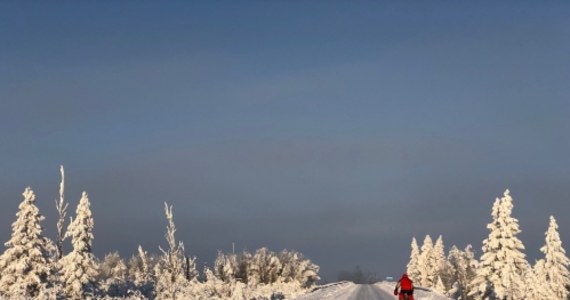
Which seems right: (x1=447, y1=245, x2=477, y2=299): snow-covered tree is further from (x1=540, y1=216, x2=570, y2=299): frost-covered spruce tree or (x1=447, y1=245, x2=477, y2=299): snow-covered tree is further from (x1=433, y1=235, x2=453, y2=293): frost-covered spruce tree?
(x1=540, y1=216, x2=570, y2=299): frost-covered spruce tree

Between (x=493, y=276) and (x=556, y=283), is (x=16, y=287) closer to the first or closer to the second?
(x=493, y=276)

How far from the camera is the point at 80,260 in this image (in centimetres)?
4456

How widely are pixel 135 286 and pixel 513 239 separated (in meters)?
30.9

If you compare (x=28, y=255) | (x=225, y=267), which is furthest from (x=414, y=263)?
(x=28, y=255)

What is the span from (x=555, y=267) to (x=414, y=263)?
60.3 metres

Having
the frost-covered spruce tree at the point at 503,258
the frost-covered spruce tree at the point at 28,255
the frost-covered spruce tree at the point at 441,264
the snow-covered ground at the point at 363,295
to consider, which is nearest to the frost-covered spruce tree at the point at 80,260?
the frost-covered spruce tree at the point at 28,255

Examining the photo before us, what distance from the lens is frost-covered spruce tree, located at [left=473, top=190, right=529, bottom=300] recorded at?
2308 inches

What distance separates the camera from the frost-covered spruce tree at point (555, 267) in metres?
74.1

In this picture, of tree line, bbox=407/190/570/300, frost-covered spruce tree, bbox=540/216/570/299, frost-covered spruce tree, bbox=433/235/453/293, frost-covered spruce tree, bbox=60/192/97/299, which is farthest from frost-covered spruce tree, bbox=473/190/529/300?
frost-covered spruce tree, bbox=433/235/453/293

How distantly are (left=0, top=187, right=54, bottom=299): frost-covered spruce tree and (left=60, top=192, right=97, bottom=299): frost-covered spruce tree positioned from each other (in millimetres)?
1147

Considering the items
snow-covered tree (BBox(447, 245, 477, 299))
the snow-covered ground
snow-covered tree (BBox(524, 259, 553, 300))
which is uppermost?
snow-covered tree (BBox(447, 245, 477, 299))

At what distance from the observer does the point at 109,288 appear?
49344 millimetres

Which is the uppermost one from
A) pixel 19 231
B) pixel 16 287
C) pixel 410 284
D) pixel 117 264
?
pixel 117 264

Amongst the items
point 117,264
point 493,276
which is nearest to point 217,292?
point 493,276
